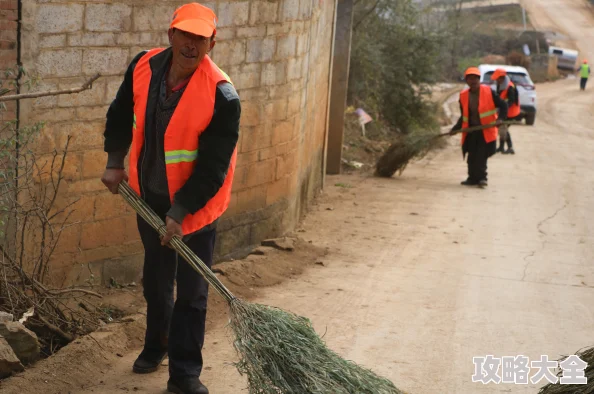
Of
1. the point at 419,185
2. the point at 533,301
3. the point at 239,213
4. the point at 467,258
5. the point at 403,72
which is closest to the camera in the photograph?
the point at 533,301

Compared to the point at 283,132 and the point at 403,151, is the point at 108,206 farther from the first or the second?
the point at 403,151

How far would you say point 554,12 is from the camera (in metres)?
54.5

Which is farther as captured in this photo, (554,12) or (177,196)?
(554,12)

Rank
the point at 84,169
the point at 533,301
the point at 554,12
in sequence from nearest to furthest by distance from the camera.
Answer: the point at 84,169
the point at 533,301
the point at 554,12

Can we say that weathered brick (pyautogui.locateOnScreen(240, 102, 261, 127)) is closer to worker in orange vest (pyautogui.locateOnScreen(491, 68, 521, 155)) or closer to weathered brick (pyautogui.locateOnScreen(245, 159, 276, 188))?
weathered brick (pyautogui.locateOnScreen(245, 159, 276, 188))

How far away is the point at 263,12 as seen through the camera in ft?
25.0

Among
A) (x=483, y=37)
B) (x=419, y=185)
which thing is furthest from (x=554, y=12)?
(x=419, y=185)

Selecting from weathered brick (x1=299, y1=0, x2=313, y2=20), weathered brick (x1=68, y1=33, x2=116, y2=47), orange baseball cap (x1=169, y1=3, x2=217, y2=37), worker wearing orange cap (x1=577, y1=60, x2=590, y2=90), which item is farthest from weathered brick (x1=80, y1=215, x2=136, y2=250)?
worker wearing orange cap (x1=577, y1=60, x2=590, y2=90)

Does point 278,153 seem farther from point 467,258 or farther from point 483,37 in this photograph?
point 483,37

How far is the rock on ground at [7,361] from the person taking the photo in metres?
4.43

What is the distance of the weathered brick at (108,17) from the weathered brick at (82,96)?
14.6 inches

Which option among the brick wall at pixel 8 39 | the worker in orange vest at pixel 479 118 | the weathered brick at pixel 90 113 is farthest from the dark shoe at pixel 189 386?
the worker in orange vest at pixel 479 118

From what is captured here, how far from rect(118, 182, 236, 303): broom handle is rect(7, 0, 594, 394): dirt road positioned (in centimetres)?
80

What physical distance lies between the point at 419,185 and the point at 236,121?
351 inches
